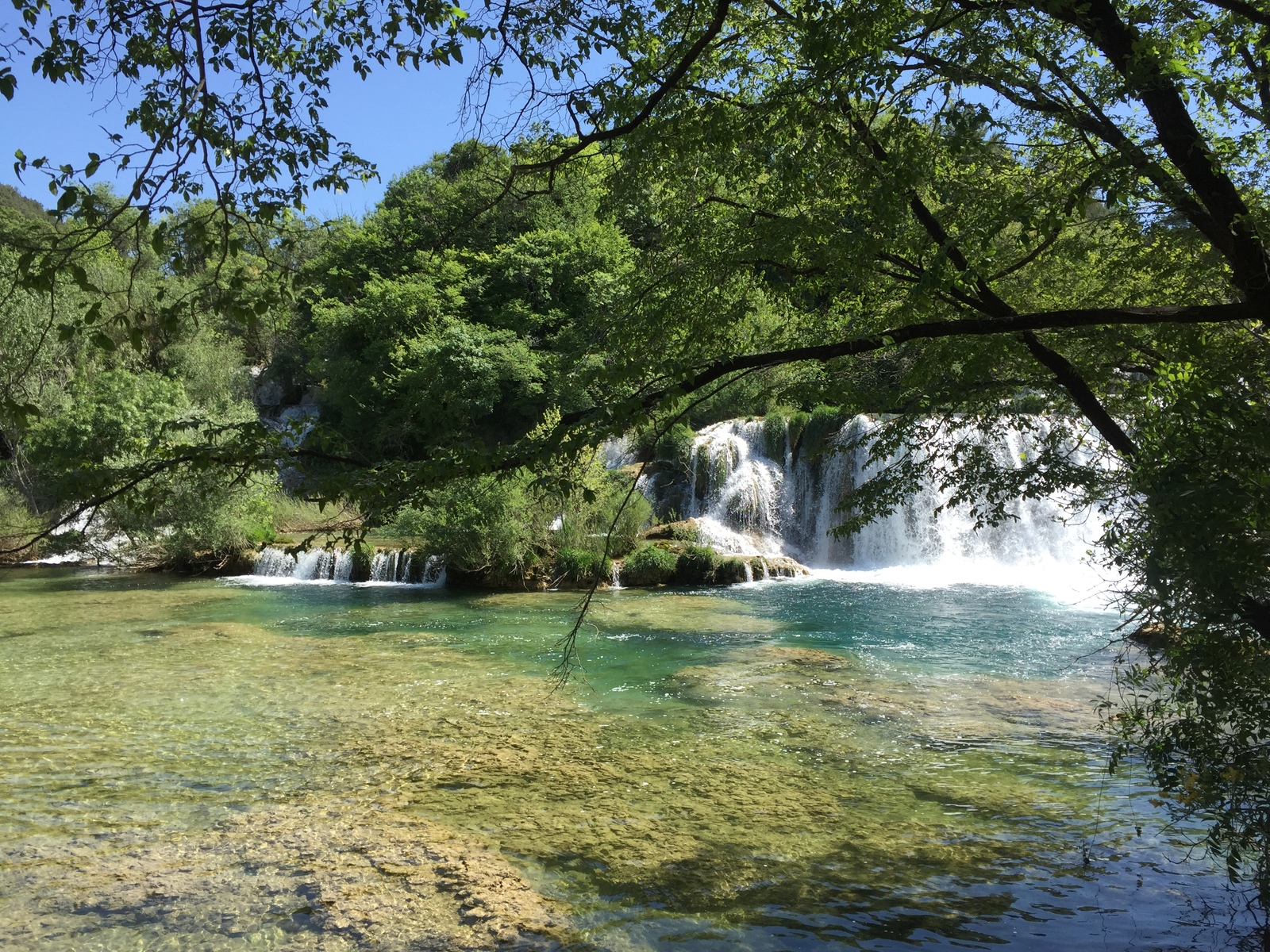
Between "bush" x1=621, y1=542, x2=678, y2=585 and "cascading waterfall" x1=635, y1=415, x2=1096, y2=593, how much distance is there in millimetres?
2769

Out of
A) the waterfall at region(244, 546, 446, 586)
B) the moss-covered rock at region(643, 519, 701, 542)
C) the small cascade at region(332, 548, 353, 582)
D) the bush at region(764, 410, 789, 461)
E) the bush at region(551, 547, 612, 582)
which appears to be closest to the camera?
the bush at region(551, 547, 612, 582)

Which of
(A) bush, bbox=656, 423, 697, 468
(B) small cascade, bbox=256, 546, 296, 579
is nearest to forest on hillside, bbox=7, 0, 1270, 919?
(A) bush, bbox=656, 423, 697, 468

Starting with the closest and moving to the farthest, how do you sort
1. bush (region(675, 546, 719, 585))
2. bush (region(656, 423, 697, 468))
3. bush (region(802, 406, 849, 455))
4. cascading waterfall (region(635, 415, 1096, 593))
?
bush (region(675, 546, 719, 585)) → cascading waterfall (region(635, 415, 1096, 593)) → bush (region(802, 406, 849, 455)) → bush (region(656, 423, 697, 468))

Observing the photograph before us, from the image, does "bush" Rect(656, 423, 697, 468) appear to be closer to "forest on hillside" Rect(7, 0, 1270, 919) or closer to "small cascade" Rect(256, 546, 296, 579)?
"small cascade" Rect(256, 546, 296, 579)

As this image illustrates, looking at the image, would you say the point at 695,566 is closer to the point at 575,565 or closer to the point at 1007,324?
the point at 575,565

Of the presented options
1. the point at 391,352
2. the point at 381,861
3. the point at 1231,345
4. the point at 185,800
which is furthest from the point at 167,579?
the point at 1231,345

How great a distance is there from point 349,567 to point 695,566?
8.17 m

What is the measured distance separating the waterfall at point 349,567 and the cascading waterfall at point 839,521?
6.30m

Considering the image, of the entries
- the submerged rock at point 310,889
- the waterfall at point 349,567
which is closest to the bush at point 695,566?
the waterfall at point 349,567

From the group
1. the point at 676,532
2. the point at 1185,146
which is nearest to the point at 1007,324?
the point at 1185,146

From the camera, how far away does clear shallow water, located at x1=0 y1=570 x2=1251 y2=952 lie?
5.02 meters

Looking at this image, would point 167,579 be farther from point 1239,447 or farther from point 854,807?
point 1239,447

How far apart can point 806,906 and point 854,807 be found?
66.2 inches

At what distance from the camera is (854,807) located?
679 centimetres
